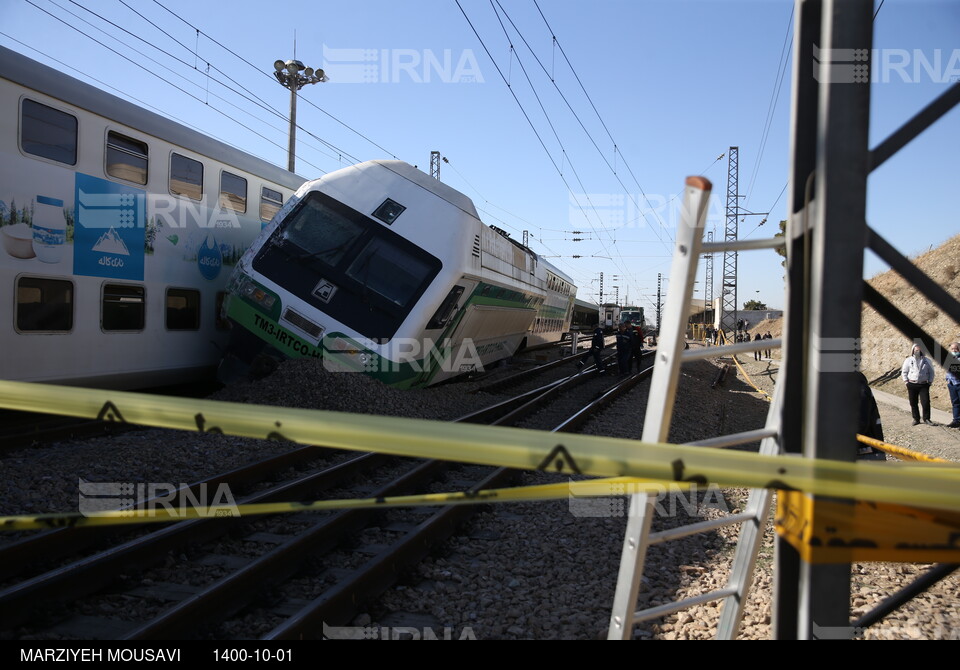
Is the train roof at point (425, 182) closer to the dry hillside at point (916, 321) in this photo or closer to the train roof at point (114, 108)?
the train roof at point (114, 108)

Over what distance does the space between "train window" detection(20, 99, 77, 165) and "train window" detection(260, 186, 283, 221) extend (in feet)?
13.7

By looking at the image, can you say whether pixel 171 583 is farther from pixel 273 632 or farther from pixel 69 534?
pixel 273 632

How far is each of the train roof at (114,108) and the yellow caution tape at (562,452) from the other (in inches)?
311

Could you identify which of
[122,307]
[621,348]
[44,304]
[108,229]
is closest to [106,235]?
[108,229]

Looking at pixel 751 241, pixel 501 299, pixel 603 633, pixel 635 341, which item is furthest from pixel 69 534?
pixel 635 341

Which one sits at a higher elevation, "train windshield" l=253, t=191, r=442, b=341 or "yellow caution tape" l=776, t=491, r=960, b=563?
"train windshield" l=253, t=191, r=442, b=341

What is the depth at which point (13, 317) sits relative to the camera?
7.65 meters

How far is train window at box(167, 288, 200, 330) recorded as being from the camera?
33.4 feet

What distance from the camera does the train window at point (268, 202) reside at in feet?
40.8

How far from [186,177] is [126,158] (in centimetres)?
117

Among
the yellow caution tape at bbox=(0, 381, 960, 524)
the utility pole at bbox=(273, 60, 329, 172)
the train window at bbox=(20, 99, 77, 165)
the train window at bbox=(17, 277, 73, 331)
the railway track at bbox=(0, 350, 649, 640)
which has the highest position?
the utility pole at bbox=(273, 60, 329, 172)

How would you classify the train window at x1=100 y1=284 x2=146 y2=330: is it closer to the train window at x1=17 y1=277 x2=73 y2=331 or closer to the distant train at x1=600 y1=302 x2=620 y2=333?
the train window at x1=17 y1=277 x2=73 y2=331

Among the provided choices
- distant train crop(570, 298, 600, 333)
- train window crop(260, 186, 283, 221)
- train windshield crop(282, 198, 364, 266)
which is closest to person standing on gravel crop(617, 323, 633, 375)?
train window crop(260, 186, 283, 221)

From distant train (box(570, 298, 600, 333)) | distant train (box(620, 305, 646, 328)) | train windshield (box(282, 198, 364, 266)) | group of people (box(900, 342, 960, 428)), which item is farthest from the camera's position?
distant train (box(620, 305, 646, 328))
